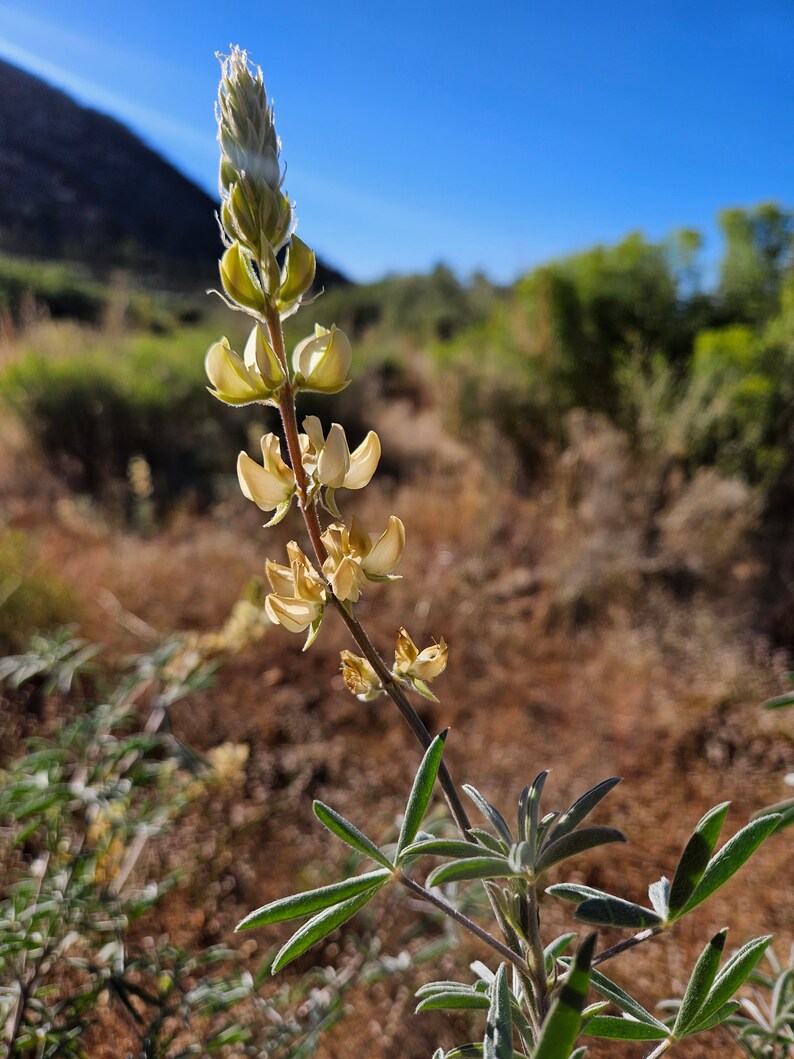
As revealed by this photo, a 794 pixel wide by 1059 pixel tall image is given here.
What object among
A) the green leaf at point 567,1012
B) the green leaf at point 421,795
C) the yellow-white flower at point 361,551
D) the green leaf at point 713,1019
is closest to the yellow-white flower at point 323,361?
the yellow-white flower at point 361,551

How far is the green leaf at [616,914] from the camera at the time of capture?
347 mm

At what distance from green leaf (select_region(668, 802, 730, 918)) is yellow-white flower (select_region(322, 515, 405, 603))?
258 millimetres

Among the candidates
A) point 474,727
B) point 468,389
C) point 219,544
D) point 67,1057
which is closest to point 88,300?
point 468,389

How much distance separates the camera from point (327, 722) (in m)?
2.24

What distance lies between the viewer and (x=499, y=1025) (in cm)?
36

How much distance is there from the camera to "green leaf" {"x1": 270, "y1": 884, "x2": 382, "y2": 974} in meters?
0.38

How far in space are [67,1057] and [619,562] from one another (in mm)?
2764

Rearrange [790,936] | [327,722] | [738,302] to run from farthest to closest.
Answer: [738,302], [327,722], [790,936]

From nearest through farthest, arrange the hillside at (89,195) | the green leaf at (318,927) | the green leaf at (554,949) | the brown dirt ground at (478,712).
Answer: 1. the green leaf at (318,927)
2. the green leaf at (554,949)
3. the brown dirt ground at (478,712)
4. the hillside at (89,195)

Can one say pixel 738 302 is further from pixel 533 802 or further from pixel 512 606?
pixel 533 802

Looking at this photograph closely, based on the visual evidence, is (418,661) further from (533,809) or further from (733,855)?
(733,855)

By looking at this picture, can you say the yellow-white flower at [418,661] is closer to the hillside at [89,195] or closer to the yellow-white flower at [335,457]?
the yellow-white flower at [335,457]

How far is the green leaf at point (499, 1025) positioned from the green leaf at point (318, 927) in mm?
95

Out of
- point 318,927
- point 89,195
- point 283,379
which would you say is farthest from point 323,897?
point 89,195
